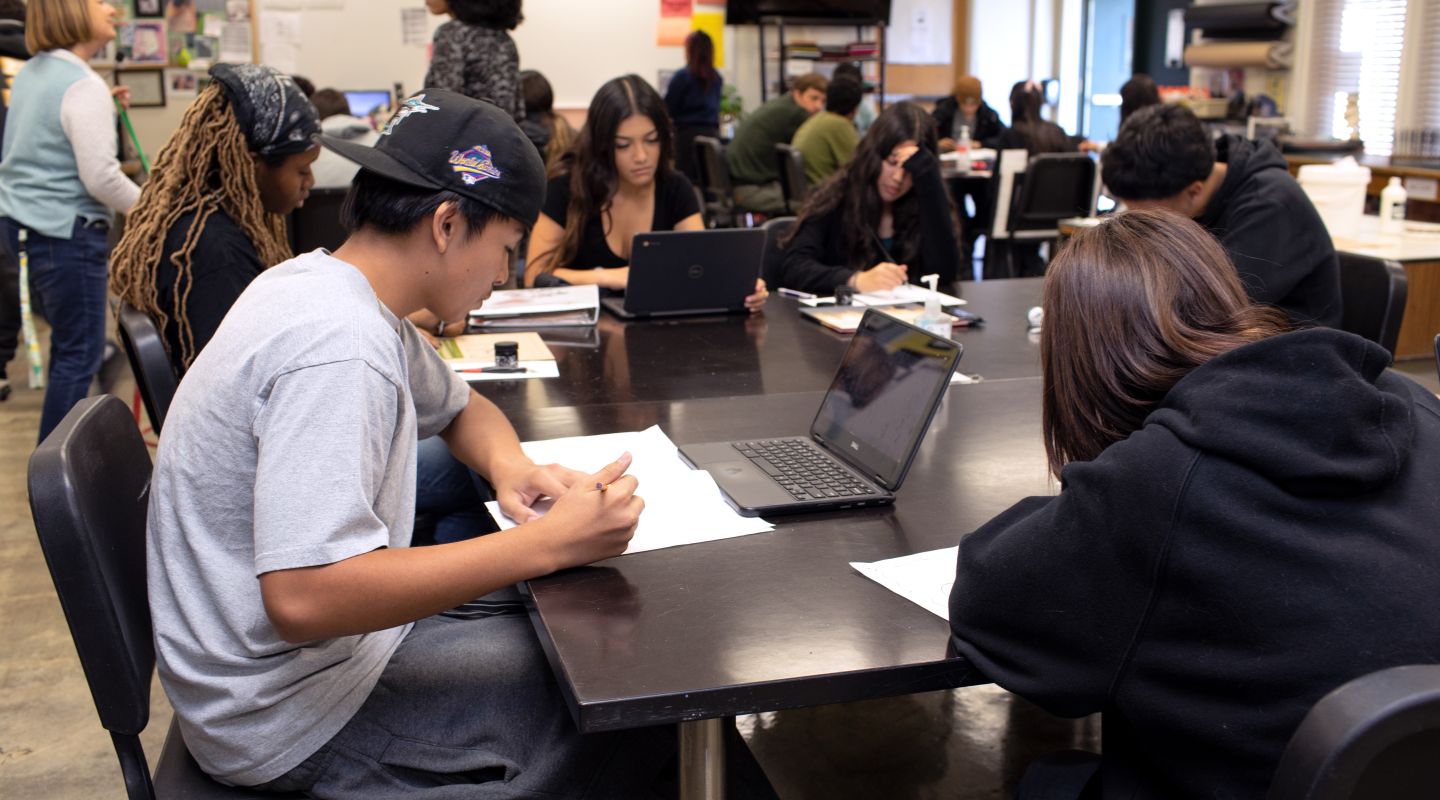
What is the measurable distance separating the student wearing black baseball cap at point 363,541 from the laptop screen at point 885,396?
36cm

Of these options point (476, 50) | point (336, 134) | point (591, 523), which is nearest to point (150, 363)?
point (591, 523)

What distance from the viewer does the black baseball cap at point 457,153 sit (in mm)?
1218

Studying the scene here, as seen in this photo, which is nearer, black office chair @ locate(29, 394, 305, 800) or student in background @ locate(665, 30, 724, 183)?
black office chair @ locate(29, 394, 305, 800)

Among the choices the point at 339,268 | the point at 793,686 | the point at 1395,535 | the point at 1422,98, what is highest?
the point at 1422,98

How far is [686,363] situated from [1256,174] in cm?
134

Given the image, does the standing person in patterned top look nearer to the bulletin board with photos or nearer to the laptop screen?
the laptop screen

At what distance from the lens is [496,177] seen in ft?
4.07

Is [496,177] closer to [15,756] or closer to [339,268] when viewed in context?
[339,268]

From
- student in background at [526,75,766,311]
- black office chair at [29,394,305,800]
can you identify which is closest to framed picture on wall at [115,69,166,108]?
student in background at [526,75,766,311]

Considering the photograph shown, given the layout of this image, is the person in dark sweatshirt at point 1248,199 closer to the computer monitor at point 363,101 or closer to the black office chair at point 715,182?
the black office chair at point 715,182

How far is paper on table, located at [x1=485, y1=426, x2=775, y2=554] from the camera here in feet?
4.41

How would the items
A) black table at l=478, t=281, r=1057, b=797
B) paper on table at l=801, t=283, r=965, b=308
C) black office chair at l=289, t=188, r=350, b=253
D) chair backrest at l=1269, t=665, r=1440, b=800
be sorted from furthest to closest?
1. black office chair at l=289, t=188, r=350, b=253
2. paper on table at l=801, t=283, r=965, b=308
3. black table at l=478, t=281, r=1057, b=797
4. chair backrest at l=1269, t=665, r=1440, b=800

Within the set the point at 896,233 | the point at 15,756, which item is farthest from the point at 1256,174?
the point at 15,756

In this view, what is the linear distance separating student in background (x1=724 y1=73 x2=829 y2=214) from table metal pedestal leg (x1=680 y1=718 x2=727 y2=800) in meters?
5.64
